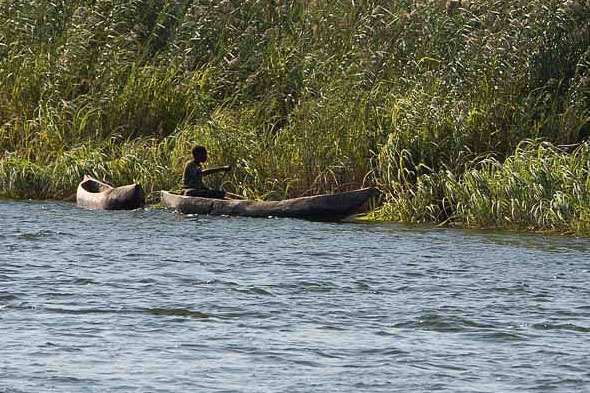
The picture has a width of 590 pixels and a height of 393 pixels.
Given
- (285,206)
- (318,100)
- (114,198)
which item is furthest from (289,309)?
(318,100)

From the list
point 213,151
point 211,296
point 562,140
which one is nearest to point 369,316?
point 211,296

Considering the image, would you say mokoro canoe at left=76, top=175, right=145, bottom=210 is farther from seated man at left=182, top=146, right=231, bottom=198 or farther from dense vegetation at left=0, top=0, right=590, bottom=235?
dense vegetation at left=0, top=0, right=590, bottom=235

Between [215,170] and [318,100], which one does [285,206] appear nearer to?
[215,170]

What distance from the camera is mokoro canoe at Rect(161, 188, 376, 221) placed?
18375 millimetres

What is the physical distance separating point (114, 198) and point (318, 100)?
308cm

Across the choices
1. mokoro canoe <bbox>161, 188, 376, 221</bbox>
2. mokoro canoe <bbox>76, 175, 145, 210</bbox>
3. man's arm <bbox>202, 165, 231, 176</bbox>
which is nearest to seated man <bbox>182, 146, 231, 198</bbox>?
man's arm <bbox>202, 165, 231, 176</bbox>

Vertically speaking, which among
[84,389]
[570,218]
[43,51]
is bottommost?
[84,389]

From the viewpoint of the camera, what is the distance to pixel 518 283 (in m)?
13.6

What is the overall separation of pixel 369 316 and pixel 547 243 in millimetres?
5168

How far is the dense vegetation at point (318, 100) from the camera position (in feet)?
60.6

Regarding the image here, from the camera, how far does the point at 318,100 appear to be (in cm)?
2031

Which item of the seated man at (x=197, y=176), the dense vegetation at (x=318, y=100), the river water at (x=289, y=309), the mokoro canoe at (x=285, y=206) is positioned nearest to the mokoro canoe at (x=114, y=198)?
the mokoro canoe at (x=285, y=206)

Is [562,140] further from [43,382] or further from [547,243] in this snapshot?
[43,382]

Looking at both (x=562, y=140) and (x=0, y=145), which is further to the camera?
(x=0, y=145)
